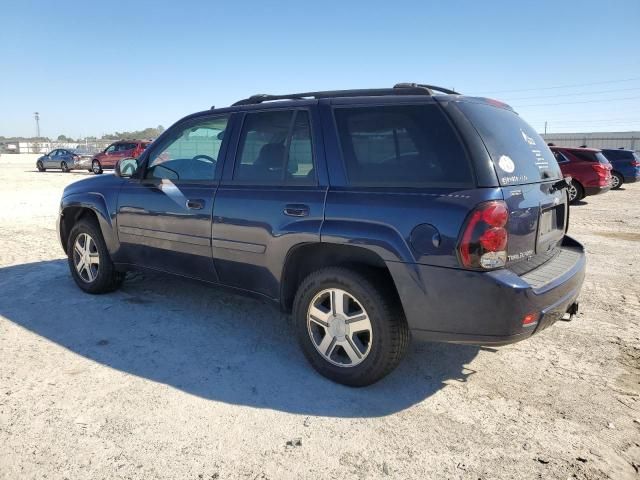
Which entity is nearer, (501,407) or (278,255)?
(501,407)

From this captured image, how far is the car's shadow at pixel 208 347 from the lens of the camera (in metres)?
3.17

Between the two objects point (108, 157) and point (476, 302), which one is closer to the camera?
point (476, 302)

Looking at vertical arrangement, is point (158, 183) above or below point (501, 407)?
above

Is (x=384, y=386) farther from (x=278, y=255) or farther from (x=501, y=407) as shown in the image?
(x=278, y=255)

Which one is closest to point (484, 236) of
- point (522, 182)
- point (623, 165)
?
point (522, 182)

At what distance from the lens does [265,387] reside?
326 cm

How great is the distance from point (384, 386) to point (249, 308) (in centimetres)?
185

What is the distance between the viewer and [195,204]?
4.04 meters

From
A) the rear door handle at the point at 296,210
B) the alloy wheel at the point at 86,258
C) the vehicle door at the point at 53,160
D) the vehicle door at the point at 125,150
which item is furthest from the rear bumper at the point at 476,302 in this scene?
the vehicle door at the point at 53,160

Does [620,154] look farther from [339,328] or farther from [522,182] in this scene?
[339,328]

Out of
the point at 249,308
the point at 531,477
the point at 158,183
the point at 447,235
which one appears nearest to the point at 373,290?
the point at 447,235

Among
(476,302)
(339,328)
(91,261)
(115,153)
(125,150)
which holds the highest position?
(125,150)

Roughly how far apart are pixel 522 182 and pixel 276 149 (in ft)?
5.78

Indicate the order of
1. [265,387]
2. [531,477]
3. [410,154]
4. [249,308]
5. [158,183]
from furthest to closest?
[249,308], [158,183], [265,387], [410,154], [531,477]
